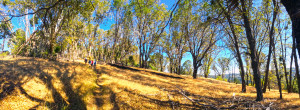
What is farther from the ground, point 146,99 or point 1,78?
point 1,78

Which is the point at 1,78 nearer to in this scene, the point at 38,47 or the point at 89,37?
the point at 38,47

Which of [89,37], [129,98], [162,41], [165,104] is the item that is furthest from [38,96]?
[89,37]

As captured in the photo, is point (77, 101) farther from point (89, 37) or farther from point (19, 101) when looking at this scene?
point (89, 37)

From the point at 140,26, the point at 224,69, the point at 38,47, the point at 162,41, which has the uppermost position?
the point at 140,26

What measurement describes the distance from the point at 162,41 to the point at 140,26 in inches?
235

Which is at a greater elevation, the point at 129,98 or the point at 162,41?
the point at 162,41

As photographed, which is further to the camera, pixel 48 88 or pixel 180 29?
pixel 180 29

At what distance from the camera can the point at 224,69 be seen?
140ft

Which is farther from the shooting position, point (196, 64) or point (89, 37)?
point (89, 37)

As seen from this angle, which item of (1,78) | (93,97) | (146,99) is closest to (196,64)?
(146,99)

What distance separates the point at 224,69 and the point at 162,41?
32432mm

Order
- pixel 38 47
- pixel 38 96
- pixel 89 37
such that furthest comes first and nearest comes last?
pixel 89 37, pixel 38 47, pixel 38 96

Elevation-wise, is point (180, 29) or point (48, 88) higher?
point (180, 29)

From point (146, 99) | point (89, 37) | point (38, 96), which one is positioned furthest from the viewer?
point (89, 37)
